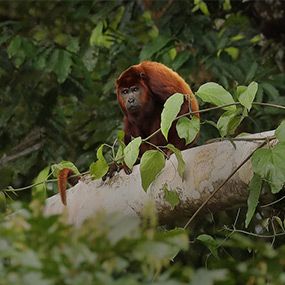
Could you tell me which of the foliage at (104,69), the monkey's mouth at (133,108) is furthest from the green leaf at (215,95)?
the monkey's mouth at (133,108)

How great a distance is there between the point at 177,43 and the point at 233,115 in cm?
383

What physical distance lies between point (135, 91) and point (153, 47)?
1201mm

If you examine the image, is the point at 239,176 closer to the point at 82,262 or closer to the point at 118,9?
the point at 82,262

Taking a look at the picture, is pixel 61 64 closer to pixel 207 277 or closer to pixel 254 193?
pixel 254 193

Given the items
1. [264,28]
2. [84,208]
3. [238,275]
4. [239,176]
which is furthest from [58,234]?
[264,28]

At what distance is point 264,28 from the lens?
7.59 m

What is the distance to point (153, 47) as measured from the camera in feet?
22.2

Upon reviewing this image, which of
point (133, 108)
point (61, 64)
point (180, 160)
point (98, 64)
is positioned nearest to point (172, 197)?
point (180, 160)

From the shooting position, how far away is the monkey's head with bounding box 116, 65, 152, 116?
18.2ft

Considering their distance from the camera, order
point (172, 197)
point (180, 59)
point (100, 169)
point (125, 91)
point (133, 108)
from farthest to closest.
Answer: point (180, 59), point (125, 91), point (133, 108), point (100, 169), point (172, 197)

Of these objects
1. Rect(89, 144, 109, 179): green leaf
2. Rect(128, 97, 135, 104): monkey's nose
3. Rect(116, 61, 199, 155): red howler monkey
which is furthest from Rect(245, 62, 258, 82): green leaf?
Rect(89, 144, 109, 179): green leaf

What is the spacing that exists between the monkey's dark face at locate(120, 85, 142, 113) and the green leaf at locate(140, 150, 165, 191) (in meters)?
1.91

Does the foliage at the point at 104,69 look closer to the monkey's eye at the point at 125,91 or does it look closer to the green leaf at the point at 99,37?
the green leaf at the point at 99,37

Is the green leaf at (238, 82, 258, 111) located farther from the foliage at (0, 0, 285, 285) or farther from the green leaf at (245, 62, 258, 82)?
the green leaf at (245, 62, 258, 82)
